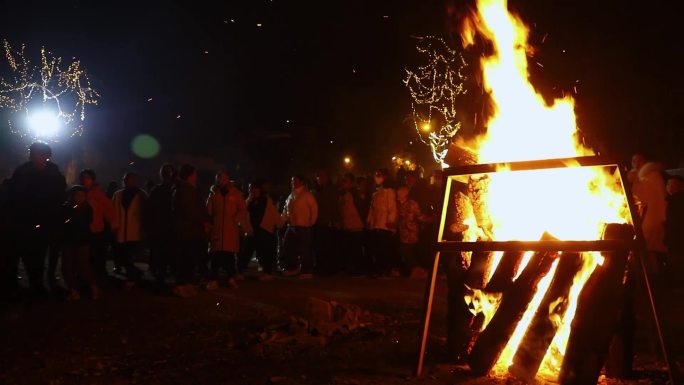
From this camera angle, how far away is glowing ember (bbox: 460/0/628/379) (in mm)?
5270

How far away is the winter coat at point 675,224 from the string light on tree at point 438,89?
43.2 feet

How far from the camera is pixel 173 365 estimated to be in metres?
5.78

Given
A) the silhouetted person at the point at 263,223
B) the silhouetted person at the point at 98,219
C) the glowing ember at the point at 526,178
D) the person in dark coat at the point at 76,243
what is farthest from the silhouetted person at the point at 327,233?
the glowing ember at the point at 526,178

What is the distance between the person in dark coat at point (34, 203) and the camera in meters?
9.73

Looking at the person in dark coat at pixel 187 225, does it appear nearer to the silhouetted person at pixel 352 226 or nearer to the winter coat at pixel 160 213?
the winter coat at pixel 160 213

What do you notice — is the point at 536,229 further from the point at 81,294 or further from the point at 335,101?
the point at 335,101

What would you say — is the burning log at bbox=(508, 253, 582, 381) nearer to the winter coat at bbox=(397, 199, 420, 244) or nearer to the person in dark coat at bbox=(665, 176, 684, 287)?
the person in dark coat at bbox=(665, 176, 684, 287)

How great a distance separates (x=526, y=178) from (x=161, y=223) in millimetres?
7384

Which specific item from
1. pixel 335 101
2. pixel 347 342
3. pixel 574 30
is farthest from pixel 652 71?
pixel 335 101

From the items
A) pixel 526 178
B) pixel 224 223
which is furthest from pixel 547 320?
pixel 224 223

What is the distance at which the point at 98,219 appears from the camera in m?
10.7

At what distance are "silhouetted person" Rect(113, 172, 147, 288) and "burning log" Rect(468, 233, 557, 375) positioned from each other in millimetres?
7885

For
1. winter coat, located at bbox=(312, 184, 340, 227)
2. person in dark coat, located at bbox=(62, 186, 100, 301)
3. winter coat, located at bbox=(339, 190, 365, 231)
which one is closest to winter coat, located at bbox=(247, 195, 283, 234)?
winter coat, located at bbox=(312, 184, 340, 227)

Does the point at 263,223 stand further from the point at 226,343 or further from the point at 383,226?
the point at 226,343
